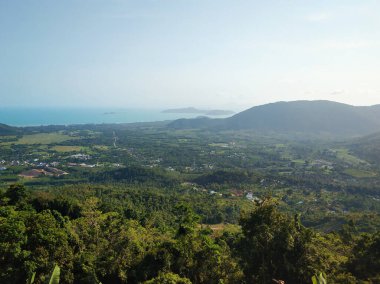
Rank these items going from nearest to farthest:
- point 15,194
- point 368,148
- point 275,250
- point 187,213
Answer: point 275,250
point 187,213
point 15,194
point 368,148

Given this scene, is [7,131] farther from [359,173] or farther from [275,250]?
[275,250]

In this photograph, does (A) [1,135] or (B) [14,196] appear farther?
(A) [1,135]

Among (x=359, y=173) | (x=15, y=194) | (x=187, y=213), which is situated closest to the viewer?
(x=187, y=213)

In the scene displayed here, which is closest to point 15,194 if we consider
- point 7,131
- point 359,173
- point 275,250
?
point 275,250

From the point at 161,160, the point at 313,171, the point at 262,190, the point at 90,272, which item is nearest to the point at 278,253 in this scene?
the point at 90,272

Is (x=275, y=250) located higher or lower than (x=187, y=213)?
higher

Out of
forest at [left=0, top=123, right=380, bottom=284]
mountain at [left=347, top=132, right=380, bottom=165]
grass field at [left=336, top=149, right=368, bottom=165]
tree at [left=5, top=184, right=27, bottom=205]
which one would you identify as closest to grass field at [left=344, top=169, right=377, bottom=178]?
forest at [left=0, top=123, right=380, bottom=284]

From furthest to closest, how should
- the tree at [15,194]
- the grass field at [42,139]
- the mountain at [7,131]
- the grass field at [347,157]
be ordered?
the mountain at [7,131] → the grass field at [42,139] → the grass field at [347,157] → the tree at [15,194]

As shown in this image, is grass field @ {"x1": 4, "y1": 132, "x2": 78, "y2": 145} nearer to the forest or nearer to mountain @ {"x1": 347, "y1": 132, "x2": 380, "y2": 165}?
the forest

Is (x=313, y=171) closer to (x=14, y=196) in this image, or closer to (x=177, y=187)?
(x=177, y=187)

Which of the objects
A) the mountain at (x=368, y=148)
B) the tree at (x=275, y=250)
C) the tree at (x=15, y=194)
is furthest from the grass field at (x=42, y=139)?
the tree at (x=275, y=250)

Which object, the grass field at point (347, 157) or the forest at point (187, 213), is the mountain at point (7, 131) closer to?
the forest at point (187, 213)
